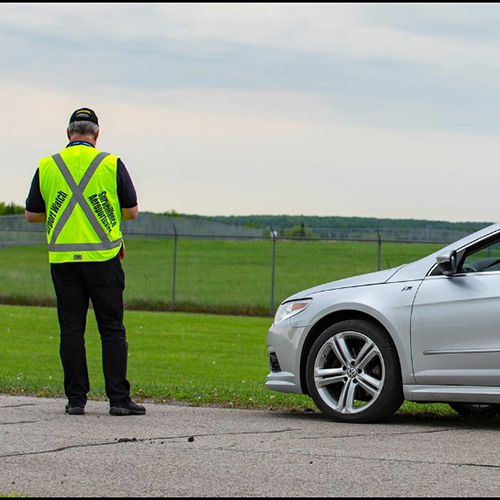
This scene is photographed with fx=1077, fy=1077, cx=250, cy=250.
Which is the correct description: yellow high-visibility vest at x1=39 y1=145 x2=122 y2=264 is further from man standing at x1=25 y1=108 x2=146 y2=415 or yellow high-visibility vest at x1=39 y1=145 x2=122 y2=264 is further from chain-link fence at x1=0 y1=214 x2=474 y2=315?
chain-link fence at x1=0 y1=214 x2=474 y2=315

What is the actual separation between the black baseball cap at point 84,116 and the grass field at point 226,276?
15.2 meters

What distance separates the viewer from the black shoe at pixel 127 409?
7656 mm

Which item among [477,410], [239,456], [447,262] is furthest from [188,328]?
[239,456]

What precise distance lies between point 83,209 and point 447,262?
2538 millimetres

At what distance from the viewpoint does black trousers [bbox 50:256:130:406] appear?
7664mm

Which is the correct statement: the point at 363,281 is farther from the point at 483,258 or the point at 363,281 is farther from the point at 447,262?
the point at 483,258

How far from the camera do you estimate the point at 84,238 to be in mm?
7547

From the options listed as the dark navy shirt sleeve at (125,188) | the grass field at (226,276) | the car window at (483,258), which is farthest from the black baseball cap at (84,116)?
the grass field at (226,276)

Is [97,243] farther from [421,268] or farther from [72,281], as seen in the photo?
[421,268]

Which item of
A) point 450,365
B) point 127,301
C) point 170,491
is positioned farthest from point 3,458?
point 127,301

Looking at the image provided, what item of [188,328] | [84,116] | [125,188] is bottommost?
[188,328]

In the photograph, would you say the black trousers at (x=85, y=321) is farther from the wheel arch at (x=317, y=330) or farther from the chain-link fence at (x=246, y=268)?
the chain-link fence at (x=246, y=268)

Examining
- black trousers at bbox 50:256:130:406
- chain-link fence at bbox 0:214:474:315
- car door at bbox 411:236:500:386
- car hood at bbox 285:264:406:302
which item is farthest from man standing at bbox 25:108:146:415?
chain-link fence at bbox 0:214:474:315

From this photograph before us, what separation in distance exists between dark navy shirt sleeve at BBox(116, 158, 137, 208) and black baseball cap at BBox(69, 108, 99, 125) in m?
0.40
